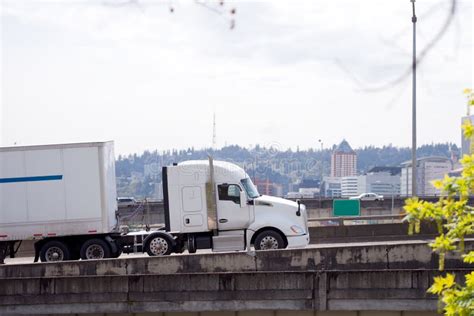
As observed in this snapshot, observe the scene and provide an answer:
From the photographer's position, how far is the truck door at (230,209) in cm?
2041

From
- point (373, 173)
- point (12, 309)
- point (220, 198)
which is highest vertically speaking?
point (220, 198)

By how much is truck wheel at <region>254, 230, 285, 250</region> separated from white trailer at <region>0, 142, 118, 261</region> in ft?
12.9

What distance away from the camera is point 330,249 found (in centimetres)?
1576

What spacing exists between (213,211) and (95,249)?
11.2 ft

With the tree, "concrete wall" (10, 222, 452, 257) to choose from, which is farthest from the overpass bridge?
"concrete wall" (10, 222, 452, 257)

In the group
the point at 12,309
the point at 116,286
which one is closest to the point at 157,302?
the point at 116,286

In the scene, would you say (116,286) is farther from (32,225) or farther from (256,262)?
(32,225)

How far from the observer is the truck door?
2041 centimetres

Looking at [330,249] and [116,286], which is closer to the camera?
[116,286]

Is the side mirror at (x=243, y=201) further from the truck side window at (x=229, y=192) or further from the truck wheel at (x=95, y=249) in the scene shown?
the truck wheel at (x=95, y=249)

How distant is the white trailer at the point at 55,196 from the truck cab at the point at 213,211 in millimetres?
1776

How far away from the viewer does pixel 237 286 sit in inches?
529

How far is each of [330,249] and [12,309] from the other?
248 inches

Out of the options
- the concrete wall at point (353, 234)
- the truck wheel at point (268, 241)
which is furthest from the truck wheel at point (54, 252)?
the truck wheel at point (268, 241)
